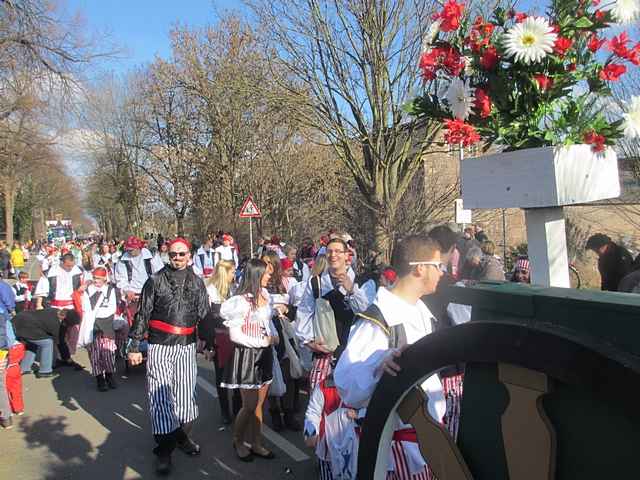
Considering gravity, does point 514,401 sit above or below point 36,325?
above

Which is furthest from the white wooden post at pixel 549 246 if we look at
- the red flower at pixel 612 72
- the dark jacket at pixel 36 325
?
the dark jacket at pixel 36 325

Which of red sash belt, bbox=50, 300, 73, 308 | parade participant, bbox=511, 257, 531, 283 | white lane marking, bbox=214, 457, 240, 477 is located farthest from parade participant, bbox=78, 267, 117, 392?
parade participant, bbox=511, 257, 531, 283

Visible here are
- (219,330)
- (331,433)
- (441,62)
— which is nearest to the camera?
(441,62)

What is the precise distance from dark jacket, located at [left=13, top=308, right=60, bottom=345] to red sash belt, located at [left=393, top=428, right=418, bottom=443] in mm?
7471

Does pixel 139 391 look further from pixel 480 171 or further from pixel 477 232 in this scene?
pixel 477 232

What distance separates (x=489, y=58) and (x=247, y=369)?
140 inches

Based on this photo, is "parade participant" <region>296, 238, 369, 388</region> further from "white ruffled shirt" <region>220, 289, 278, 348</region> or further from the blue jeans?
the blue jeans

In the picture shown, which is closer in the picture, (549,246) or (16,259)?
(549,246)

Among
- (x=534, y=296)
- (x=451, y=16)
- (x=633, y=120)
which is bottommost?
(x=534, y=296)

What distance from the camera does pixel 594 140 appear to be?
2189 mm

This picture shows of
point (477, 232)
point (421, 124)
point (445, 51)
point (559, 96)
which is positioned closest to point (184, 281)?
point (445, 51)

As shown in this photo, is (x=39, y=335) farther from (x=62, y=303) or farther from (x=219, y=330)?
(x=219, y=330)

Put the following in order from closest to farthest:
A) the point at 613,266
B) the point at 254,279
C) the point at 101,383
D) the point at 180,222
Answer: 1. the point at 254,279
2. the point at 613,266
3. the point at 101,383
4. the point at 180,222

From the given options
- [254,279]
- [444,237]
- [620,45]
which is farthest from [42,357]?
[620,45]
